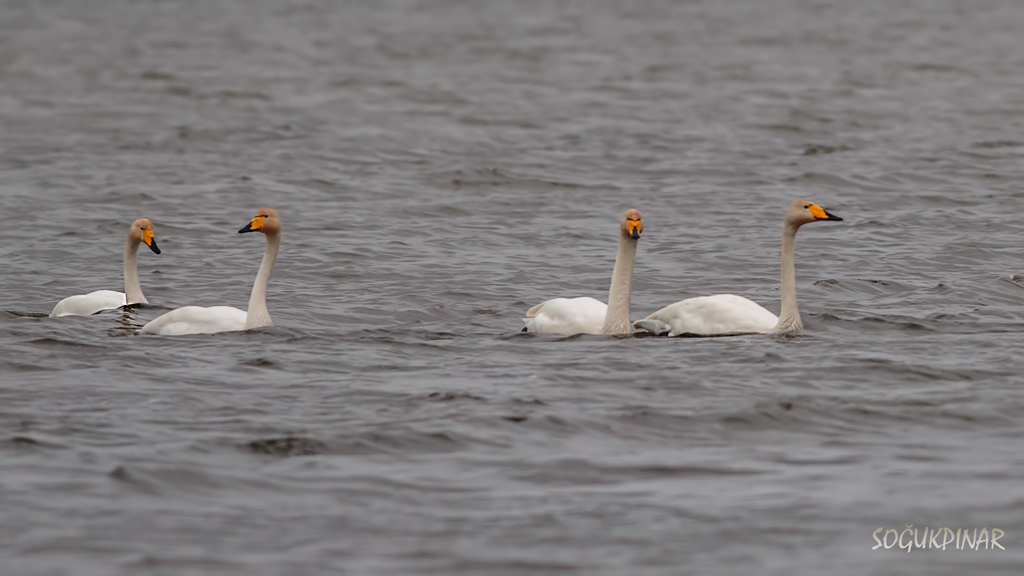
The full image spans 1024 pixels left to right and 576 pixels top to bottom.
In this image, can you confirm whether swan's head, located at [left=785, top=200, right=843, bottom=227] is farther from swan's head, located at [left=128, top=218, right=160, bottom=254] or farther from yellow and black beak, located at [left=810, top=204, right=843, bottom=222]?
swan's head, located at [left=128, top=218, right=160, bottom=254]

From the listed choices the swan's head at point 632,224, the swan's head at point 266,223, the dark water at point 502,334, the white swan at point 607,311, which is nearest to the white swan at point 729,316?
the dark water at point 502,334

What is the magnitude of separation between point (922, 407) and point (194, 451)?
174 inches

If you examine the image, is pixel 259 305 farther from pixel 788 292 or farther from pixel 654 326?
pixel 788 292

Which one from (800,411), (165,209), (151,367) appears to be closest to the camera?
(800,411)

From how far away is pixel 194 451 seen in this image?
8797 millimetres

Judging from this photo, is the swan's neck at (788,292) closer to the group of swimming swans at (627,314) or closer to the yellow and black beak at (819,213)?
the group of swimming swans at (627,314)

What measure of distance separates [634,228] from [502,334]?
4.81 feet

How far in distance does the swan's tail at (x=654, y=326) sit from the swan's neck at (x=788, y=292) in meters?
0.86

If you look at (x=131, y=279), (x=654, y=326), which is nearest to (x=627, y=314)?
(x=654, y=326)

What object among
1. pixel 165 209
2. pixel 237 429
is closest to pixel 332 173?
pixel 165 209

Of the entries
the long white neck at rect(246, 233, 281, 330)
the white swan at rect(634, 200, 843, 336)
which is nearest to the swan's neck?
the white swan at rect(634, 200, 843, 336)

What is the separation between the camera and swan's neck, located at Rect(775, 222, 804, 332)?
12.1 meters

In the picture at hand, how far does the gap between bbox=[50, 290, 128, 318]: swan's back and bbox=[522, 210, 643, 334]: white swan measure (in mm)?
3653

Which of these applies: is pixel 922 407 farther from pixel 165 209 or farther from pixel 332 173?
pixel 332 173
